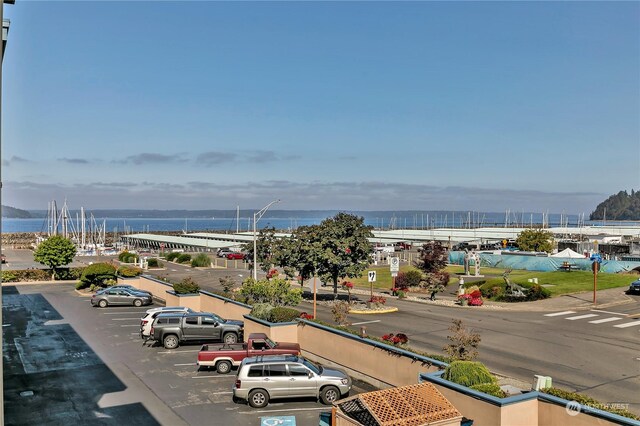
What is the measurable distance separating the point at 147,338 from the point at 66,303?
18.8m

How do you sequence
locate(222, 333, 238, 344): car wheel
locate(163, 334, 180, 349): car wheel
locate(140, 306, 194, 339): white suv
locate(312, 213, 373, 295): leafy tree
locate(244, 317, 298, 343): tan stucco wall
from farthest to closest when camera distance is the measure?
locate(312, 213, 373, 295): leafy tree
locate(140, 306, 194, 339): white suv
locate(222, 333, 238, 344): car wheel
locate(163, 334, 180, 349): car wheel
locate(244, 317, 298, 343): tan stucco wall

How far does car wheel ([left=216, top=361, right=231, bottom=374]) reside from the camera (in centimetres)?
2280

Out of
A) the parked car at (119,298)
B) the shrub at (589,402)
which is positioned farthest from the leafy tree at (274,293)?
the shrub at (589,402)

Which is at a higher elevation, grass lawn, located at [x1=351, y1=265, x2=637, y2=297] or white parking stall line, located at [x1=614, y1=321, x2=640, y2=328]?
grass lawn, located at [x1=351, y1=265, x2=637, y2=297]

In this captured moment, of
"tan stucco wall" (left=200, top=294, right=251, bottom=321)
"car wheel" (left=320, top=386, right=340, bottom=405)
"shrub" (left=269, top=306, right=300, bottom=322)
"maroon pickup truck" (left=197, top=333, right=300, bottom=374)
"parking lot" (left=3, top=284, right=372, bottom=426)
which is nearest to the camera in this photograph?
"parking lot" (left=3, top=284, right=372, bottom=426)

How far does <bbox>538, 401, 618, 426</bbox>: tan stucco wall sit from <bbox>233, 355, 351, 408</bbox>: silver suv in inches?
275

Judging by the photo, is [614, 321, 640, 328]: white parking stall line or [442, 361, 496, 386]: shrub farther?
[614, 321, 640, 328]: white parking stall line

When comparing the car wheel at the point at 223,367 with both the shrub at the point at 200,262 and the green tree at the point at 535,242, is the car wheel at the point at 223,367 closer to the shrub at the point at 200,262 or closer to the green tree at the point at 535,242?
the shrub at the point at 200,262

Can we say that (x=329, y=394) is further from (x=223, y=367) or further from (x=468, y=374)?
(x=223, y=367)

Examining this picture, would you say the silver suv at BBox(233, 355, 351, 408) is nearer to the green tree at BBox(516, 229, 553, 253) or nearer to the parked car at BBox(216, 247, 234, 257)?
the parked car at BBox(216, 247, 234, 257)

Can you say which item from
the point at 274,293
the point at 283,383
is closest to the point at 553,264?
the point at 274,293

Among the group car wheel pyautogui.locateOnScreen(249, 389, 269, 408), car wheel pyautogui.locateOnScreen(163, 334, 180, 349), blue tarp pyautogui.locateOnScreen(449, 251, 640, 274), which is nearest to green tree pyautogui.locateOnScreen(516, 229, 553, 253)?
blue tarp pyautogui.locateOnScreen(449, 251, 640, 274)

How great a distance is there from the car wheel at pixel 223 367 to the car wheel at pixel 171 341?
6.02 meters

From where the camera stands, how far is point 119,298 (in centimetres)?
4269
